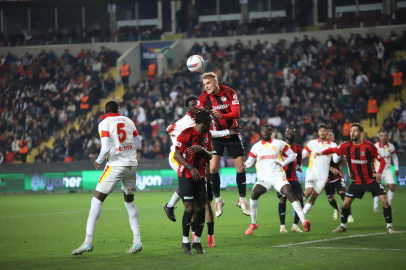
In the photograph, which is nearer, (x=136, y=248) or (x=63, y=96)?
(x=136, y=248)

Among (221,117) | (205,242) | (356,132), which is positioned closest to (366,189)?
(356,132)

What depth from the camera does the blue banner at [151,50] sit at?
3303 centimetres

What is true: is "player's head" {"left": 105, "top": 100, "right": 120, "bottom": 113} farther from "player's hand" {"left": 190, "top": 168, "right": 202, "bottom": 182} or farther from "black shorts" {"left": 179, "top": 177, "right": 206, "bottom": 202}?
"player's hand" {"left": 190, "top": 168, "right": 202, "bottom": 182}

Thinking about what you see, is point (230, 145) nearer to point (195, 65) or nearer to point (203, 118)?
point (195, 65)

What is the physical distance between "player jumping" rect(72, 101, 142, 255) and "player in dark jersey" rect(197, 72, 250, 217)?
62.8 inches

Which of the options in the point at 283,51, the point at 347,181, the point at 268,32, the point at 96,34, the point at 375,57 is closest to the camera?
the point at 347,181

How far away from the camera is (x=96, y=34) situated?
34.9m

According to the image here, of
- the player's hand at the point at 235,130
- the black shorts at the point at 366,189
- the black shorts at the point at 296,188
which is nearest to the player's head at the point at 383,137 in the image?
the black shorts at the point at 296,188

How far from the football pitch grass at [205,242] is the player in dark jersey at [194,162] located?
0.66m

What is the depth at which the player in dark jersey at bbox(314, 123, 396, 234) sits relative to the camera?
1059 centimetres

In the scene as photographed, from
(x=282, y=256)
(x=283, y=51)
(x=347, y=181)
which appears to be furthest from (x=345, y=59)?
(x=282, y=256)

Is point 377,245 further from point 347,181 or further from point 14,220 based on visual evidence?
point 347,181

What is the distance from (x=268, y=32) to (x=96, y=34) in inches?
465

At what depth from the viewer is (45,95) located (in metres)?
29.9
